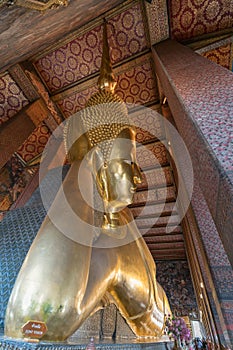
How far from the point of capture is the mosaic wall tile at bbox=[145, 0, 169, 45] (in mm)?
2084

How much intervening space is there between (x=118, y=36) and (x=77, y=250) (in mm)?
2514

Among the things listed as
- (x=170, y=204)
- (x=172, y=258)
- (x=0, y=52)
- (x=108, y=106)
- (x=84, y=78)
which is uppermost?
(x=0, y=52)

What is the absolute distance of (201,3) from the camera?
2.05 meters

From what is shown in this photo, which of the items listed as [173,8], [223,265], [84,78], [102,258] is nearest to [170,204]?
[223,265]

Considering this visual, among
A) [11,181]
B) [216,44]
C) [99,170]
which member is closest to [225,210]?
[99,170]

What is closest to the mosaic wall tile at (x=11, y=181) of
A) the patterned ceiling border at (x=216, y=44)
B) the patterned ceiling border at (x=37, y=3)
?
the patterned ceiling border at (x=37, y=3)

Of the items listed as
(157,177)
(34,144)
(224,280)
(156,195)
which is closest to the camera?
(224,280)

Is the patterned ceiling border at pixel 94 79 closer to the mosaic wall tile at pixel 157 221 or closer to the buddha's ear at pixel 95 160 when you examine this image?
the buddha's ear at pixel 95 160

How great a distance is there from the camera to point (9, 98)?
9.32ft

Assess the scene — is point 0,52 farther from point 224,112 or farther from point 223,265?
point 223,265

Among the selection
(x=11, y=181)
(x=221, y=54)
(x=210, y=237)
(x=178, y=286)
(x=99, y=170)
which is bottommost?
(x=178, y=286)

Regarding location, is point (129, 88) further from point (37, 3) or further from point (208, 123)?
point (208, 123)

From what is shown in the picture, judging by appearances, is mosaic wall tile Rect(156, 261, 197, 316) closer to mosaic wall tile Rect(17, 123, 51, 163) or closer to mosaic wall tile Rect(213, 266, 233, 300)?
mosaic wall tile Rect(213, 266, 233, 300)

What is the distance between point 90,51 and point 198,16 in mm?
1253
